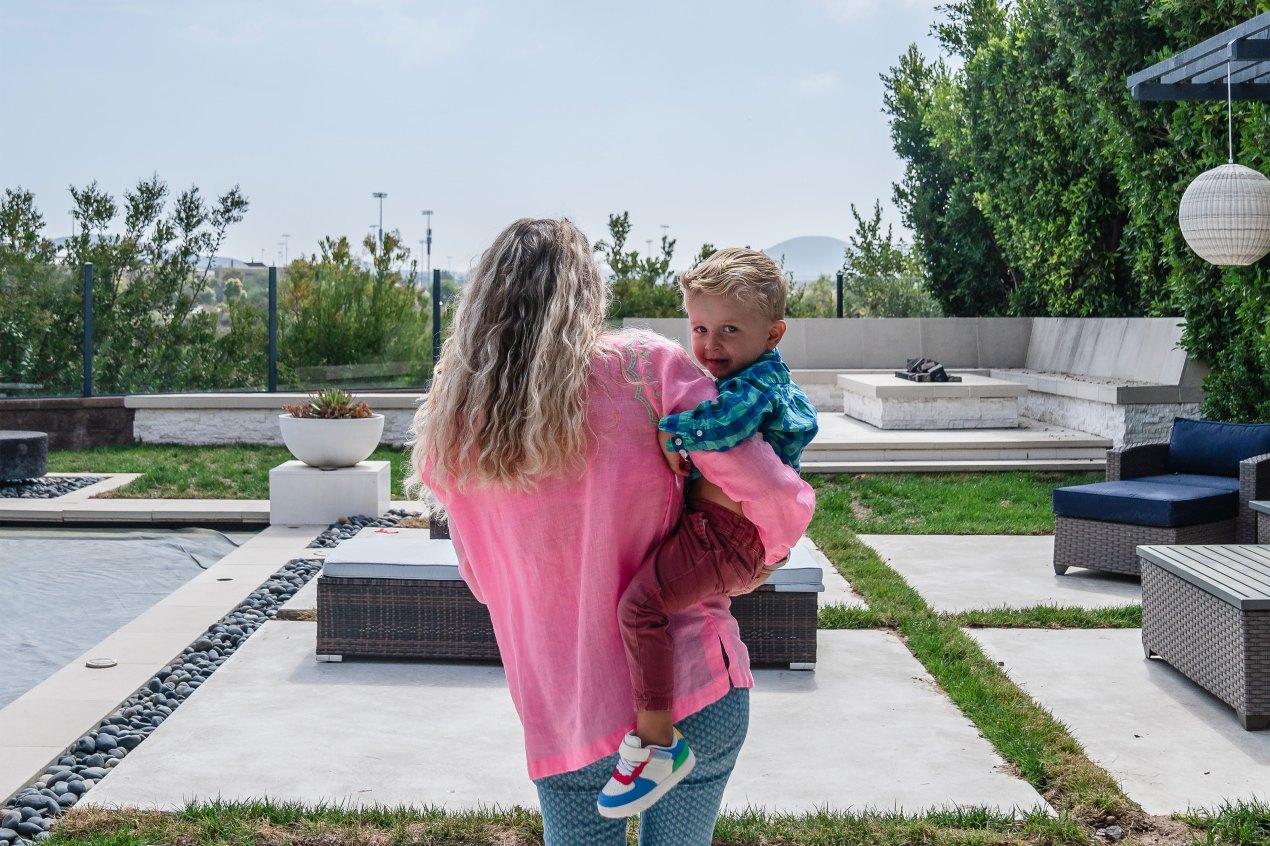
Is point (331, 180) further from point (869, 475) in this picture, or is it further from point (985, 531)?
point (985, 531)

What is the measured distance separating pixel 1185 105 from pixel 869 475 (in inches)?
139

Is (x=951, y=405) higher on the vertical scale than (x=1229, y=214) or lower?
lower

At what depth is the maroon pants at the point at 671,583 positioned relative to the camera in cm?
159

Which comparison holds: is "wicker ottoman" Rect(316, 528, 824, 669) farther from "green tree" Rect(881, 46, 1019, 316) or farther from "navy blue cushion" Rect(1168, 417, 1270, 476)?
"green tree" Rect(881, 46, 1019, 316)

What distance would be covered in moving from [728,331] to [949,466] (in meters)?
8.21

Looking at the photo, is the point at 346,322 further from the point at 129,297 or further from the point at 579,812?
the point at 579,812

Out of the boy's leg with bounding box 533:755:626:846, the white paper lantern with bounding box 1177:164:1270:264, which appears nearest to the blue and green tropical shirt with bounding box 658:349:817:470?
the boy's leg with bounding box 533:755:626:846

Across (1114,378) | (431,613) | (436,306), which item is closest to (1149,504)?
(431,613)

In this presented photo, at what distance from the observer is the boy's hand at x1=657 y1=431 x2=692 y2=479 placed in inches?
60.9

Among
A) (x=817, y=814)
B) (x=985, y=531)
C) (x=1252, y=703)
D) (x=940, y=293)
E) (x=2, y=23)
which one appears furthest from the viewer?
(x=2, y=23)

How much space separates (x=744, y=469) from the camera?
61.8 inches

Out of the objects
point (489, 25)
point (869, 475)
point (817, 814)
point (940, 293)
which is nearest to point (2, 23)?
point (489, 25)

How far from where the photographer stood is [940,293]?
50.7 ft

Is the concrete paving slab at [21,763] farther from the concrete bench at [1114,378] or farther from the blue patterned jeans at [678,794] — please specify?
the concrete bench at [1114,378]
